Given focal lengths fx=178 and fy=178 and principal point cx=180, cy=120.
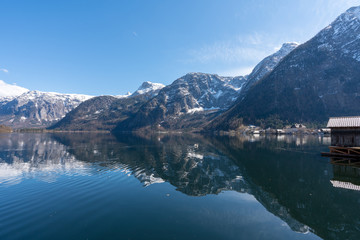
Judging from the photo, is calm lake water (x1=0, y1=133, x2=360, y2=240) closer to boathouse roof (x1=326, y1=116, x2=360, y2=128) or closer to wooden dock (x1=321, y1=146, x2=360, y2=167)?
wooden dock (x1=321, y1=146, x2=360, y2=167)

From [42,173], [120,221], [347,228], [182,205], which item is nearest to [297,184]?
[347,228]

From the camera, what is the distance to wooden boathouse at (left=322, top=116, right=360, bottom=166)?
43719mm

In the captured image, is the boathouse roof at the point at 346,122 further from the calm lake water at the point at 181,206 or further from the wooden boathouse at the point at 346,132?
the calm lake water at the point at 181,206

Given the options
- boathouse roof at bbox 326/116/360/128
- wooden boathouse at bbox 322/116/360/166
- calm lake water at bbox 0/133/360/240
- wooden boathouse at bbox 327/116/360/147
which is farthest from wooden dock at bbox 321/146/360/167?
calm lake water at bbox 0/133/360/240

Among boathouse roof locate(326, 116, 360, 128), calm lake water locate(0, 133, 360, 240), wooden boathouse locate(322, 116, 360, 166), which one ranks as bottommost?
calm lake water locate(0, 133, 360, 240)

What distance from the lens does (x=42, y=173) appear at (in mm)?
34875

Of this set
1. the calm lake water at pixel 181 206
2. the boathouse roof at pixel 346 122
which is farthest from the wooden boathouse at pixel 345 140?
the calm lake water at pixel 181 206

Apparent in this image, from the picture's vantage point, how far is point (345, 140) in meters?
46.3

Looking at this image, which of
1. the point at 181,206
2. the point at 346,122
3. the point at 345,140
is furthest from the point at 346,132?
the point at 181,206

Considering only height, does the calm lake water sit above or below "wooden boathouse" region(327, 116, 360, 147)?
below

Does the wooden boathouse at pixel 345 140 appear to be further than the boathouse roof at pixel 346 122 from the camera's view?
No

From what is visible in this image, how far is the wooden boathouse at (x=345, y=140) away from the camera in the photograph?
1721 inches

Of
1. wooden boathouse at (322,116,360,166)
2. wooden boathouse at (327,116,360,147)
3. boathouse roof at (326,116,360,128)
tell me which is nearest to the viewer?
wooden boathouse at (322,116,360,166)

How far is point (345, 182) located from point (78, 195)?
38601 mm
